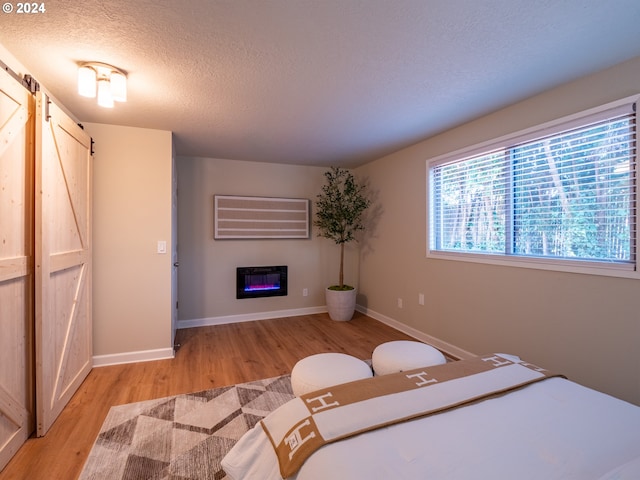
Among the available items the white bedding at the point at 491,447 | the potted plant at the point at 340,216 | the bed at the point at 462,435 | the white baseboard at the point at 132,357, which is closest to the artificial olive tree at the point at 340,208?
the potted plant at the point at 340,216

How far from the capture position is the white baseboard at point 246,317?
398 cm

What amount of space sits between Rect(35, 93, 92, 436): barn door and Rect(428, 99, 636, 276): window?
3.33m

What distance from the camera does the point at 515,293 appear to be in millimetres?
2434

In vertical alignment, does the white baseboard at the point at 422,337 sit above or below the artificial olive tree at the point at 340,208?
below

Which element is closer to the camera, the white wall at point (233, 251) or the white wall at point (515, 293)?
the white wall at point (515, 293)

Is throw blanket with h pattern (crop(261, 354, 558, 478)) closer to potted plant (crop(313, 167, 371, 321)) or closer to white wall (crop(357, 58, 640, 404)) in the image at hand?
white wall (crop(357, 58, 640, 404))

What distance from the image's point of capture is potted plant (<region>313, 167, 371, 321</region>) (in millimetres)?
4184

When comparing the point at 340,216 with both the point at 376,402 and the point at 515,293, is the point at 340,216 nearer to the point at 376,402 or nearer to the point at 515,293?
the point at 515,293

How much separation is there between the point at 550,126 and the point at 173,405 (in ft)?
11.3

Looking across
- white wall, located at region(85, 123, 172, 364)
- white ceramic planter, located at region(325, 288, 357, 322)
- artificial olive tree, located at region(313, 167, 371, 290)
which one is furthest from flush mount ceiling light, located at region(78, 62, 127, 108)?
white ceramic planter, located at region(325, 288, 357, 322)

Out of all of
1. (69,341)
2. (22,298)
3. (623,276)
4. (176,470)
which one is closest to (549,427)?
(623,276)

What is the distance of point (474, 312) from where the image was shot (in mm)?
2787

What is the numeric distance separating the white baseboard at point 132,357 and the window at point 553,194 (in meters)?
3.09

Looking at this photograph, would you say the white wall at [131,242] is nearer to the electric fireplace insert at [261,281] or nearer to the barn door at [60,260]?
the barn door at [60,260]
